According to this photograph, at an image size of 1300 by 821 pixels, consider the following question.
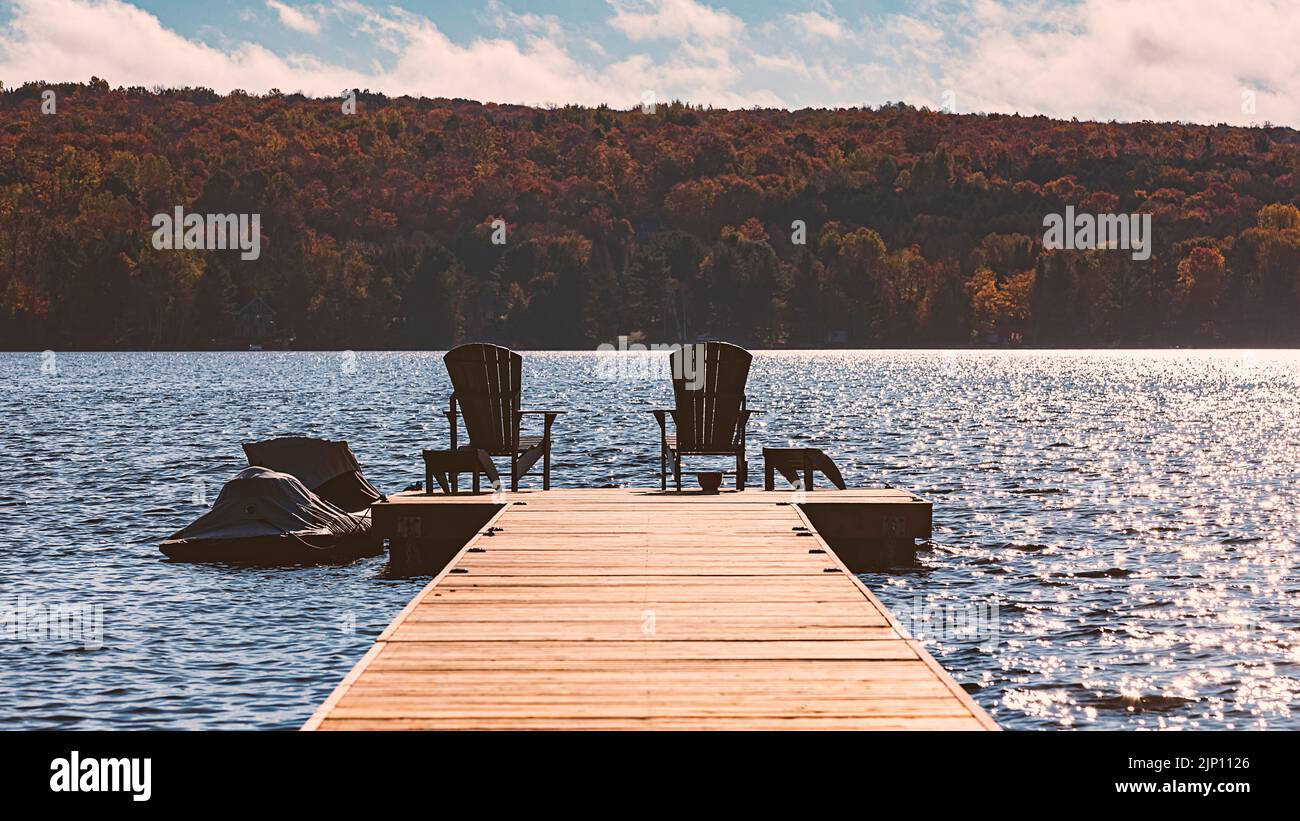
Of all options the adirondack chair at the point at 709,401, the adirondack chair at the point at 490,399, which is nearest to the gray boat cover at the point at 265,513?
the adirondack chair at the point at 490,399

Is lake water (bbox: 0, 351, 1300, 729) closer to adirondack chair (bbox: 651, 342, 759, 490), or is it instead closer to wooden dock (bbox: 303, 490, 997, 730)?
wooden dock (bbox: 303, 490, 997, 730)

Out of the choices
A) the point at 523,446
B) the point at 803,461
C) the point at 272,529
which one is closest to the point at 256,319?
the point at 272,529

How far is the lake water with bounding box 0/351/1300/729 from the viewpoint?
29.5 ft

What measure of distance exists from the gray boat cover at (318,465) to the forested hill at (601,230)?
11324 centimetres

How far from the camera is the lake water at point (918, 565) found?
8.98 meters

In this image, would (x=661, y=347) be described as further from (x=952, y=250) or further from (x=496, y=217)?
(x=952, y=250)

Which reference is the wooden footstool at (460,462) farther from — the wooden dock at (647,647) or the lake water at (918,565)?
the wooden dock at (647,647)

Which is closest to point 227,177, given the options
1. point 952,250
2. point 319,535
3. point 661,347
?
point 661,347

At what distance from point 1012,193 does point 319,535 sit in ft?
464

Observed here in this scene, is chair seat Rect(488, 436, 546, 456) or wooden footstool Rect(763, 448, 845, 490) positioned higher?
chair seat Rect(488, 436, 546, 456)

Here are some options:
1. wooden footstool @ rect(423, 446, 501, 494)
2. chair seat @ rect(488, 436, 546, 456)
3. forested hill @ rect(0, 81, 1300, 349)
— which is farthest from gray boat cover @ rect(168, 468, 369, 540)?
forested hill @ rect(0, 81, 1300, 349)

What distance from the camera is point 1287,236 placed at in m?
132

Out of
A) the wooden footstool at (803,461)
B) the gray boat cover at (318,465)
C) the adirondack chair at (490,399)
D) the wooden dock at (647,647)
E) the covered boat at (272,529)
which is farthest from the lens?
the gray boat cover at (318,465)

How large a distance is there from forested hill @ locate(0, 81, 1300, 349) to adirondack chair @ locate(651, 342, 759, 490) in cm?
11586
